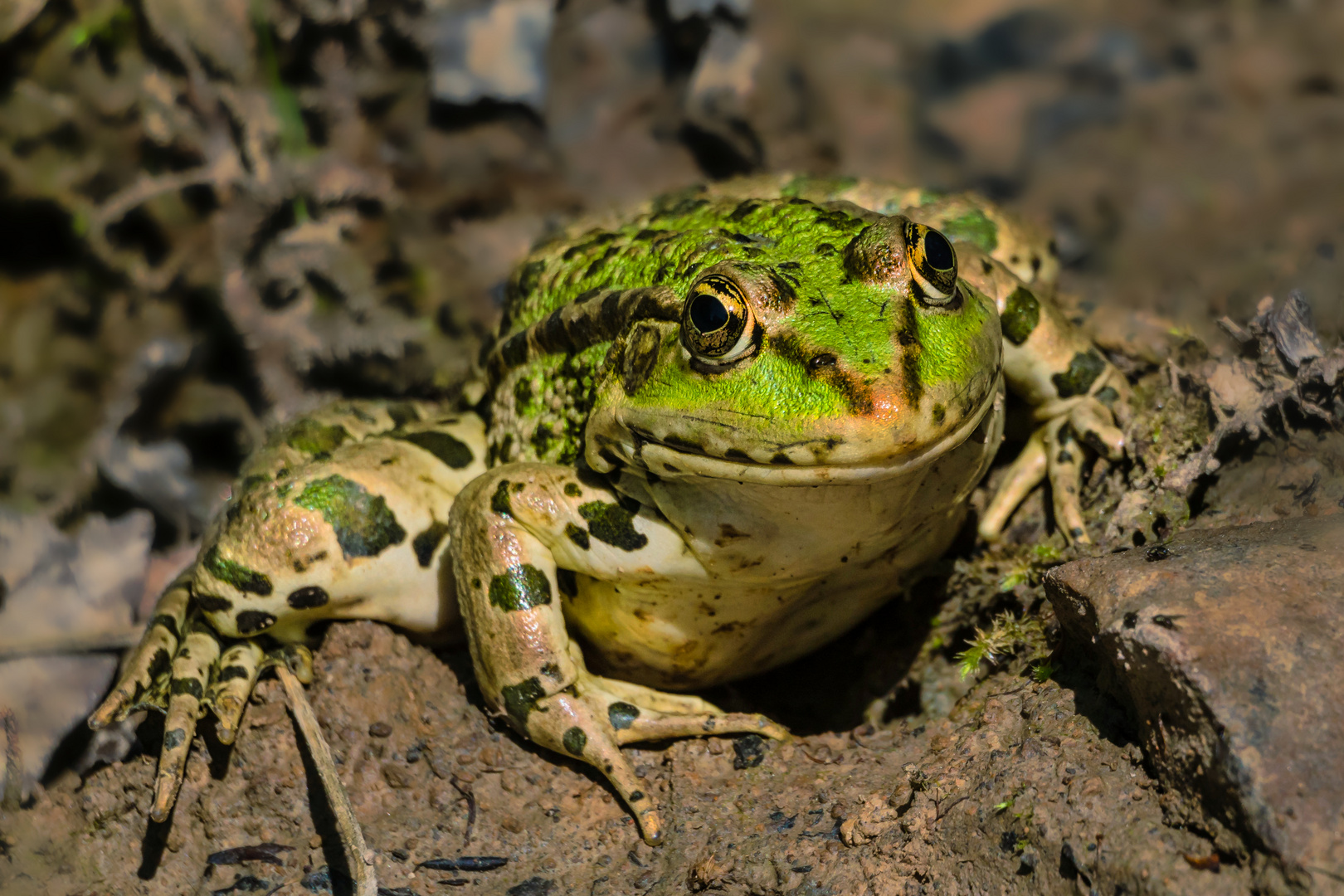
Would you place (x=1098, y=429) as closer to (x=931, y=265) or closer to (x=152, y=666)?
(x=931, y=265)

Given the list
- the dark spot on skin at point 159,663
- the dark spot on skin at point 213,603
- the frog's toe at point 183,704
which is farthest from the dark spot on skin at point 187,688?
the dark spot on skin at point 213,603

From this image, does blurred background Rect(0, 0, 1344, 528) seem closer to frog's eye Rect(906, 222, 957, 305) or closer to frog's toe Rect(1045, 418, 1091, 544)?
frog's toe Rect(1045, 418, 1091, 544)

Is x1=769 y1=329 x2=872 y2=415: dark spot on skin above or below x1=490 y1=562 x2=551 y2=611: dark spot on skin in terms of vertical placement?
above

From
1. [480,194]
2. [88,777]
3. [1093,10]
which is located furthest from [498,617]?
[1093,10]

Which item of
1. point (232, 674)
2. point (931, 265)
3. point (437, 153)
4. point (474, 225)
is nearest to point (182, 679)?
point (232, 674)

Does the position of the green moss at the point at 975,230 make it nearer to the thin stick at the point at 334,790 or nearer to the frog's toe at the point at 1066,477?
the frog's toe at the point at 1066,477

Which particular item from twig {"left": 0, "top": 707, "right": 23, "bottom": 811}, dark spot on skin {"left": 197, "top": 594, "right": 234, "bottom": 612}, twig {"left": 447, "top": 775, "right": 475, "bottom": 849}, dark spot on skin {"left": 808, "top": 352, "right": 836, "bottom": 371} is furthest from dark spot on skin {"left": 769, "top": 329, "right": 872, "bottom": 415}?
twig {"left": 0, "top": 707, "right": 23, "bottom": 811}

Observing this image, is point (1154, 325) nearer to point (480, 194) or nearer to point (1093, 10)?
point (1093, 10)
